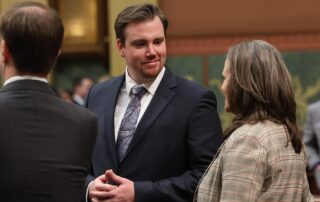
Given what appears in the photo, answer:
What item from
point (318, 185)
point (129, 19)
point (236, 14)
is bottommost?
point (318, 185)

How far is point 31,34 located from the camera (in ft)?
7.82

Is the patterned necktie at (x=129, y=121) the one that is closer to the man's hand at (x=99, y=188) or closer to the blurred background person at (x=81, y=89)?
the man's hand at (x=99, y=188)

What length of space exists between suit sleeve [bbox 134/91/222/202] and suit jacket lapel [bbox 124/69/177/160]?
154 mm

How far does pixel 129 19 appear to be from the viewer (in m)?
3.58

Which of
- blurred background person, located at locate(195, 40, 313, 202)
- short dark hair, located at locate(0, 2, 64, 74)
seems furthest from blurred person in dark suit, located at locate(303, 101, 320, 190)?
short dark hair, located at locate(0, 2, 64, 74)

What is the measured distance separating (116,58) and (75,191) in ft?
23.8

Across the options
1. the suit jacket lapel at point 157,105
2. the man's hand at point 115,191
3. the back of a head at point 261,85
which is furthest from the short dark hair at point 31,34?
the suit jacket lapel at point 157,105

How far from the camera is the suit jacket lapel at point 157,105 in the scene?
3469 millimetres

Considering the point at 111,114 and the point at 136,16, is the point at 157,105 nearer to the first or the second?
the point at 111,114

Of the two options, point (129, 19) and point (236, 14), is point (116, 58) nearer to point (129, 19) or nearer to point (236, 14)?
point (236, 14)

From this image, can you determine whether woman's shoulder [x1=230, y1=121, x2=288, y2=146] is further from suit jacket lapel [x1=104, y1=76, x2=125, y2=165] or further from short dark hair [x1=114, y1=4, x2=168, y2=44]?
short dark hair [x1=114, y1=4, x2=168, y2=44]

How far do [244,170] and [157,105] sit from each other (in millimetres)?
887

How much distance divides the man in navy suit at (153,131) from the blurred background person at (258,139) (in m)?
0.46

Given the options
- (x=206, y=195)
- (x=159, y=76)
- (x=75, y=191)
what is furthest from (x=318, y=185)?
(x=75, y=191)
